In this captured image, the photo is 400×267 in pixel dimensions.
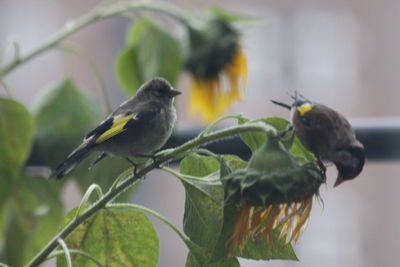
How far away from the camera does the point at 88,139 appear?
855 millimetres

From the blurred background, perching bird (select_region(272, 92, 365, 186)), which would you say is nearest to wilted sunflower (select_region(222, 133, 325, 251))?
perching bird (select_region(272, 92, 365, 186))

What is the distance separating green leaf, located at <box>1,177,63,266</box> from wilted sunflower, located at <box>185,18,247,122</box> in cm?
27

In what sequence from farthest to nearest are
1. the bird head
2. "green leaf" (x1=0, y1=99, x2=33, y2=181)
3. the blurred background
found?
the blurred background, "green leaf" (x1=0, y1=99, x2=33, y2=181), the bird head

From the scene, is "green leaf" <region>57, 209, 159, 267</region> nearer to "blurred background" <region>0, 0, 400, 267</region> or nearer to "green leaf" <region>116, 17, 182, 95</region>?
"green leaf" <region>116, 17, 182, 95</region>

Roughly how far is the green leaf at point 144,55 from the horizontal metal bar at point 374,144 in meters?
0.13

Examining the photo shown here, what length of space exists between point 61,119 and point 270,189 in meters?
0.68

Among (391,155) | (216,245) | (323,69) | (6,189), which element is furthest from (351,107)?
(216,245)

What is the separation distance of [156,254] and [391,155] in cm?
63

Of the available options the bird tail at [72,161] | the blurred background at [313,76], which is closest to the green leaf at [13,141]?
the bird tail at [72,161]

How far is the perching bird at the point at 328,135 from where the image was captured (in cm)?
69

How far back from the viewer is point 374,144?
1.32 meters

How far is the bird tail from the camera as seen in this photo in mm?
836

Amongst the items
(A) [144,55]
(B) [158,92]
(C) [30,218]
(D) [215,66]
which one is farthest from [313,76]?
(B) [158,92]

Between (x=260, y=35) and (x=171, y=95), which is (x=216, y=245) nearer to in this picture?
(x=171, y=95)
